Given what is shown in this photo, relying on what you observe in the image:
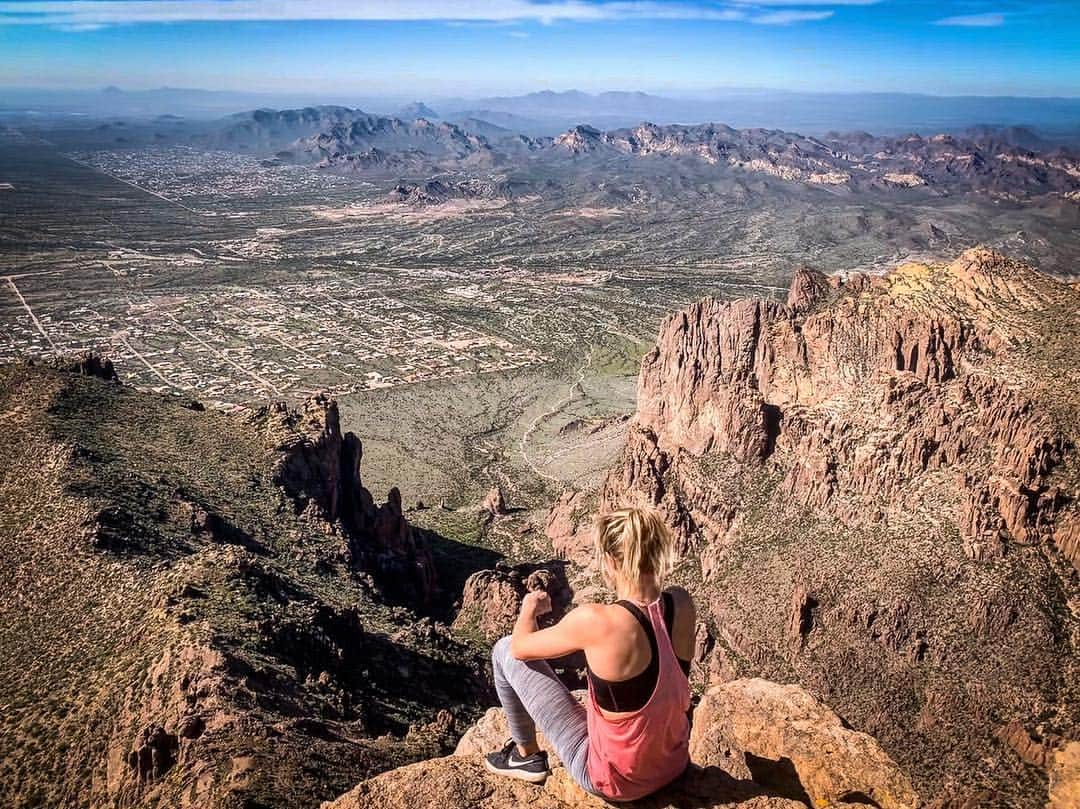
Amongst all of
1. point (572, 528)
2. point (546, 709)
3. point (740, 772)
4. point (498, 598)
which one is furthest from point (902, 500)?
point (546, 709)

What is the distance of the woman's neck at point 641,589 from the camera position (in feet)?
27.8

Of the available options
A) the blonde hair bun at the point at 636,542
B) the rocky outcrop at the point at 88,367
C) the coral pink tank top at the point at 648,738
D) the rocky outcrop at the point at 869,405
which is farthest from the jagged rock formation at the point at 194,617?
the rocky outcrop at the point at 869,405

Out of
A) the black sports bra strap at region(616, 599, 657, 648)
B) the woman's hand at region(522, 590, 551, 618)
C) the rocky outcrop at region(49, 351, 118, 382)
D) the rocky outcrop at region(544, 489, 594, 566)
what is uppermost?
the black sports bra strap at region(616, 599, 657, 648)

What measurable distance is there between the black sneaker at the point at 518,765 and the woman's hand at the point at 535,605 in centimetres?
250

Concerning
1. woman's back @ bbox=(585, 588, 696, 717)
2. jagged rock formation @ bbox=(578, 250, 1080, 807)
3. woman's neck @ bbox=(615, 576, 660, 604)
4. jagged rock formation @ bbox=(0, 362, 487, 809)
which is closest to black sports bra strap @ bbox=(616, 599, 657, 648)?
woman's back @ bbox=(585, 588, 696, 717)

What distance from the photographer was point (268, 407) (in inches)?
2064

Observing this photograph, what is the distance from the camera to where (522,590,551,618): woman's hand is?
31.9 feet

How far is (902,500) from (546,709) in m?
33.6

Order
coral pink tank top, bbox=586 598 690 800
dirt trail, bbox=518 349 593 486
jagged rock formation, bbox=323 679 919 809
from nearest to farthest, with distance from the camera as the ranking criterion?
coral pink tank top, bbox=586 598 690 800
jagged rock formation, bbox=323 679 919 809
dirt trail, bbox=518 349 593 486

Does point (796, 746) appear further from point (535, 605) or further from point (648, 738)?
point (535, 605)

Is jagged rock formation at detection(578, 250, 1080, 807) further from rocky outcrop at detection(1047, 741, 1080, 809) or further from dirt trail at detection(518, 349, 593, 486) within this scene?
dirt trail at detection(518, 349, 593, 486)

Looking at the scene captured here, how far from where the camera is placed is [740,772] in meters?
12.2

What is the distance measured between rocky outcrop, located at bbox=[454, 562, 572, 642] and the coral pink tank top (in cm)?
2978

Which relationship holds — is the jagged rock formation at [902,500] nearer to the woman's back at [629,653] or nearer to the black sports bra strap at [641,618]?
the woman's back at [629,653]
